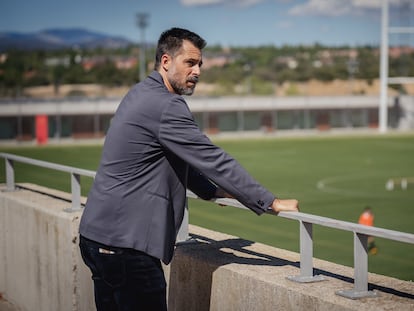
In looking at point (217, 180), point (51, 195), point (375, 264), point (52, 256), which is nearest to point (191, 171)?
point (217, 180)

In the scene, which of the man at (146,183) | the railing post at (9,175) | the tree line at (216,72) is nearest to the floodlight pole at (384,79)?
the tree line at (216,72)

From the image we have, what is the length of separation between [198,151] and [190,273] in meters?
1.34

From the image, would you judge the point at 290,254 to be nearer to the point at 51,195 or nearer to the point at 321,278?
the point at 321,278

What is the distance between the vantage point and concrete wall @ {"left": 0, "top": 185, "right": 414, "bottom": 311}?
4.56m

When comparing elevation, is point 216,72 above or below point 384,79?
above

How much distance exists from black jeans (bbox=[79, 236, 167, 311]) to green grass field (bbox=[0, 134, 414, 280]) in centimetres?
608

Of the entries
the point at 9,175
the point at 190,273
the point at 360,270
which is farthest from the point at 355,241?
the point at 9,175

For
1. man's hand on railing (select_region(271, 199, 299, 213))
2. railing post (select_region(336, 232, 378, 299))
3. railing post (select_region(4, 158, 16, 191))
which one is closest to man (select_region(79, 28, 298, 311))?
man's hand on railing (select_region(271, 199, 299, 213))

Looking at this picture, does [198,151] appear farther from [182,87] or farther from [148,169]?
[182,87]

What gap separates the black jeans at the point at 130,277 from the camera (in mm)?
4312

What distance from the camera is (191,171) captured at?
5.21 metres

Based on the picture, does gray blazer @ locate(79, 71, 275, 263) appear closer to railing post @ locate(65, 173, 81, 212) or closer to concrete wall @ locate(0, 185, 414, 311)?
concrete wall @ locate(0, 185, 414, 311)

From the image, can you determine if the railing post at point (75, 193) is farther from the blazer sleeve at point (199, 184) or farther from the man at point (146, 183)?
the man at point (146, 183)

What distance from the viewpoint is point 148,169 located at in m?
4.33
